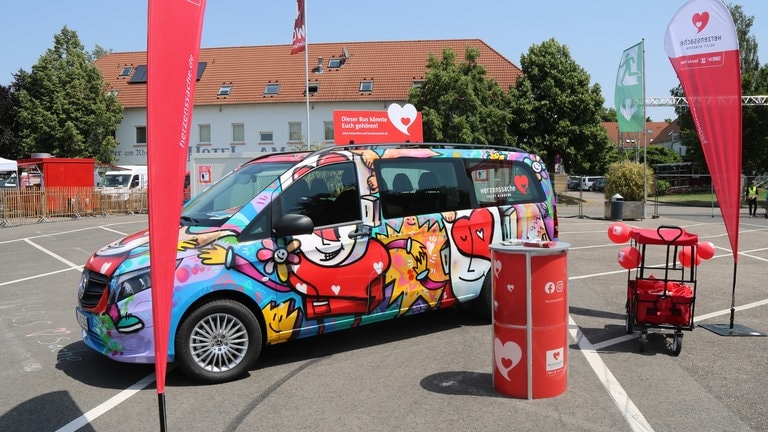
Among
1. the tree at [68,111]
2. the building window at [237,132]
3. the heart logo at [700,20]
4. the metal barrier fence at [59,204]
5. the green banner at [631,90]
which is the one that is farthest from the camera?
the building window at [237,132]

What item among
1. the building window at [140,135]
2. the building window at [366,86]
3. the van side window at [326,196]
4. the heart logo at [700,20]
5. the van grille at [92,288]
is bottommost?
the van grille at [92,288]

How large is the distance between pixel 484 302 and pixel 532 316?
237cm

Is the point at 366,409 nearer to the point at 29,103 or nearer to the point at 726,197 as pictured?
the point at 726,197

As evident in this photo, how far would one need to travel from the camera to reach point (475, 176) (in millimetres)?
6988

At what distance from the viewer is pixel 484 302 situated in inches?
279

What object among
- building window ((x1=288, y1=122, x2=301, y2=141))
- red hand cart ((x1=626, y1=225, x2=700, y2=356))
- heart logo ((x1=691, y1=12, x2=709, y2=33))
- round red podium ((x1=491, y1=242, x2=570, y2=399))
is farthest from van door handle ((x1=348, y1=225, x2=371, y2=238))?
building window ((x1=288, y1=122, x2=301, y2=141))

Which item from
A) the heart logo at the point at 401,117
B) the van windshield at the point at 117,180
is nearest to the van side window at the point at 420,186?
the heart logo at the point at 401,117

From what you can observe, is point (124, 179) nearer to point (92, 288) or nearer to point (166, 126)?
point (92, 288)

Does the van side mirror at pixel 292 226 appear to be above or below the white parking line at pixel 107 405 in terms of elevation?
above

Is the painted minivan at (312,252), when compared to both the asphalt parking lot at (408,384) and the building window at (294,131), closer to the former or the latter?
the asphalt parking lot at (408,384)

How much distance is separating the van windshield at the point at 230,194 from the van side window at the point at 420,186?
98 centimetres

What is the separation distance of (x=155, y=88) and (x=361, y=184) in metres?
2.99

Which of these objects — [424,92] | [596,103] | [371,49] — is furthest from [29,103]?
[596,103]

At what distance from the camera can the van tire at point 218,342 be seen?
16.7 ft
